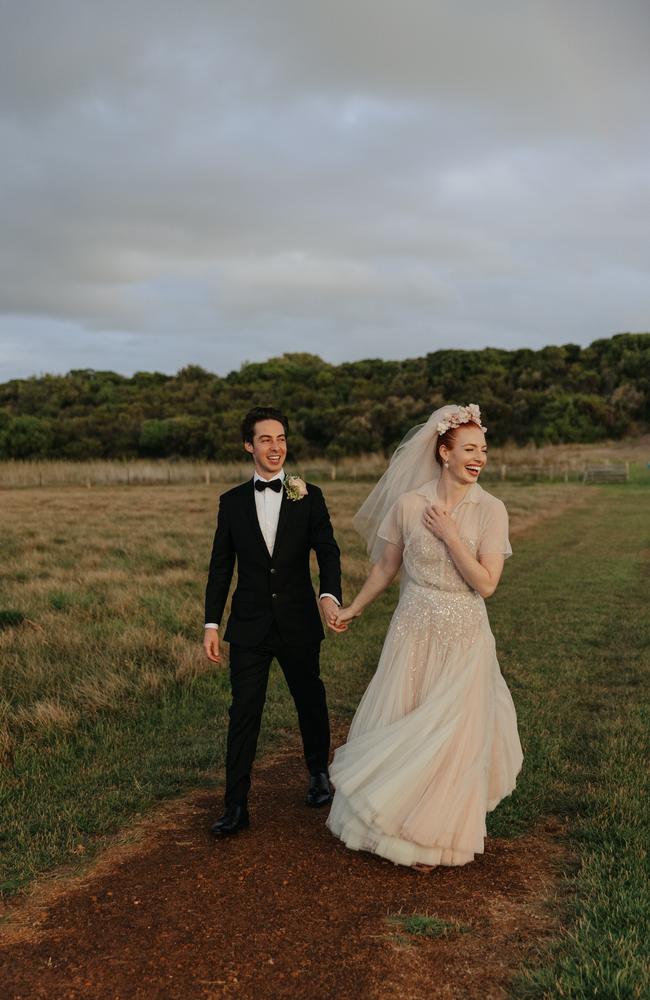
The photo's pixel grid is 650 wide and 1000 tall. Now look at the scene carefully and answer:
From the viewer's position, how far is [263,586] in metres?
4.88

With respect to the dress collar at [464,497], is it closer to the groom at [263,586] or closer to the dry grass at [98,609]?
the groom at [263,586]

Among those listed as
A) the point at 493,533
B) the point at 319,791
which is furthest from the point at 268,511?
the point at 319,791

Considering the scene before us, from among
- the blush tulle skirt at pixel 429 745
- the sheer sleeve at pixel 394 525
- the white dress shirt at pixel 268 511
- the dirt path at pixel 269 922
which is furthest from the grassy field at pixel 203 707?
the sheer sleeve at pixel 394 525

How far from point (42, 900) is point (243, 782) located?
119cm

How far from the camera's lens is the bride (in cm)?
407

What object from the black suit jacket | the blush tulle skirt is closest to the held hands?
the black suit jacket

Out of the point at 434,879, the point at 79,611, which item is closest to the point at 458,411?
the point at 434,879

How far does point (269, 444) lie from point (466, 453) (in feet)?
3.65

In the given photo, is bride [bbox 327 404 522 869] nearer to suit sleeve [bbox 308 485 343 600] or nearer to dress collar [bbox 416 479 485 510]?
dress collar [bbox 416 479 485 510]

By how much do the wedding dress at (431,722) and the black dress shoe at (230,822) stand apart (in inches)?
25.0

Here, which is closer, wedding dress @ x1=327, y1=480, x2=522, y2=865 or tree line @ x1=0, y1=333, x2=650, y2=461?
wedding dress @ x1=327, y1=480, x2=522, y2=865

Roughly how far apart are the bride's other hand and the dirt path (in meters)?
1.69

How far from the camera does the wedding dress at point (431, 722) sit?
4.07 m

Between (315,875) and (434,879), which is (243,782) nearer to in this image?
(315,875)
